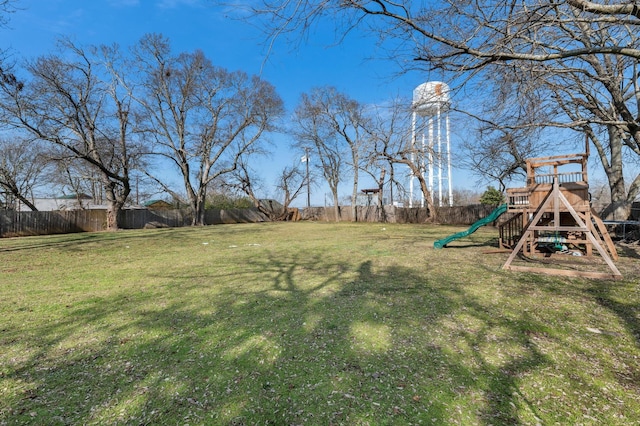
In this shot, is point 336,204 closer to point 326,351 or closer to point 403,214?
point 403,214

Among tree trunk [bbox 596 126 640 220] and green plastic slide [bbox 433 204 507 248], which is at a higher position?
tree trunk [bbox 596 126 640 220]

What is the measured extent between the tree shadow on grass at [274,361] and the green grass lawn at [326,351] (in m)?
0.01

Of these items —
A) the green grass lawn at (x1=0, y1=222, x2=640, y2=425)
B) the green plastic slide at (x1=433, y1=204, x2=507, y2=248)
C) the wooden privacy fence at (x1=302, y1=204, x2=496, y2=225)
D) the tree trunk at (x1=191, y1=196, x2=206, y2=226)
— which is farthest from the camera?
the tree trunk at (x1=191, y1=196, x2=206, y2=226)

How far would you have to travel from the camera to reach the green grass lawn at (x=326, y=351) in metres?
1.78

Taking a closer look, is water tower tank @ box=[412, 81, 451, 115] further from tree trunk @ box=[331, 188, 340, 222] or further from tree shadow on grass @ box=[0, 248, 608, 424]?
tree trunk @ box=[331, 188, 340, 222]

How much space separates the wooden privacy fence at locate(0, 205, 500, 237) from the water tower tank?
17.6m

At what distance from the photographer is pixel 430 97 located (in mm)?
4320

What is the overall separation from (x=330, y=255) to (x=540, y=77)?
207 inches

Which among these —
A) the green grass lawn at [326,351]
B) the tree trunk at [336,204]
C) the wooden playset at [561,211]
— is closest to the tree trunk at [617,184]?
the wooden playset at [561,211]

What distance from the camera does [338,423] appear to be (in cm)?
167

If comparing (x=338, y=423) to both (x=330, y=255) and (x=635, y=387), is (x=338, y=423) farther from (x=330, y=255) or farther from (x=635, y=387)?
(x=330, y=255)

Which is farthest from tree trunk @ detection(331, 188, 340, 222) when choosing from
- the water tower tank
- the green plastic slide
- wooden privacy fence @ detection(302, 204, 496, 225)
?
the water tower tank

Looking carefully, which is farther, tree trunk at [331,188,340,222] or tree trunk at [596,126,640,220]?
tree trunk at [331,188,340,222]

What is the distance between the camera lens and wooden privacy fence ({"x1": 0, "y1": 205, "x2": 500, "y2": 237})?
17.3 metres
